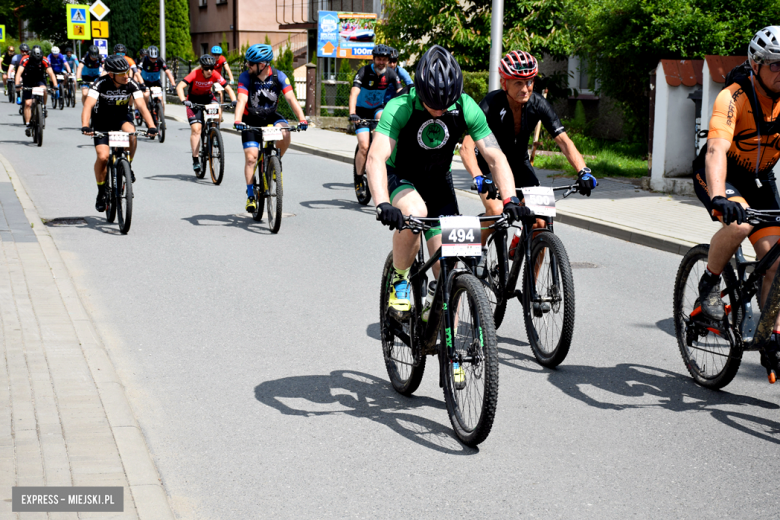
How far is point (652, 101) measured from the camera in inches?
581


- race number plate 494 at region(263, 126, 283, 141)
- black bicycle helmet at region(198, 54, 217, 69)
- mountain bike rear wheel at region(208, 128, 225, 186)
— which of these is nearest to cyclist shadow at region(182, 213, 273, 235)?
race number plate 494 at region(263, 126, 283, 141)

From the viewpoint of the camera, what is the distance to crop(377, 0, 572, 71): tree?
21.6m

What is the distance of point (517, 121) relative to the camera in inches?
263

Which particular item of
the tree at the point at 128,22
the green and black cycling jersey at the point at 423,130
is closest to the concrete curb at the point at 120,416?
the green and black cycling jersey at the point at 423,130

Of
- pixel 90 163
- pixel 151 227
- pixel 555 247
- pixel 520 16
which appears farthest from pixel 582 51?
pixel 555 247

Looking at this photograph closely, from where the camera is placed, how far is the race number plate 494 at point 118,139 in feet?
34.7

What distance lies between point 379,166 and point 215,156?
10.5 metres

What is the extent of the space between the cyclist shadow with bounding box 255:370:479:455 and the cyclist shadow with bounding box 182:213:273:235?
5401mm

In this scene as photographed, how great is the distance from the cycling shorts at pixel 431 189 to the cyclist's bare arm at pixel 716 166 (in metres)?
1.32

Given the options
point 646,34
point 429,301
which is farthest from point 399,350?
point 646,34

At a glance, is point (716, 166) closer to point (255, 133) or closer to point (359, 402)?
point (359, 402)

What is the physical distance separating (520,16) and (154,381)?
17938 mm

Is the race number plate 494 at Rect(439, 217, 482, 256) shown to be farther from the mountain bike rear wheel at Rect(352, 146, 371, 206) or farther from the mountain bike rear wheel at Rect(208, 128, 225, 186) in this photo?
the mountain bike rear wheel at Rect(208, 128, 225, 186)

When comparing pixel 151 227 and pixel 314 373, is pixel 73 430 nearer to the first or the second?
pixel 314 373
